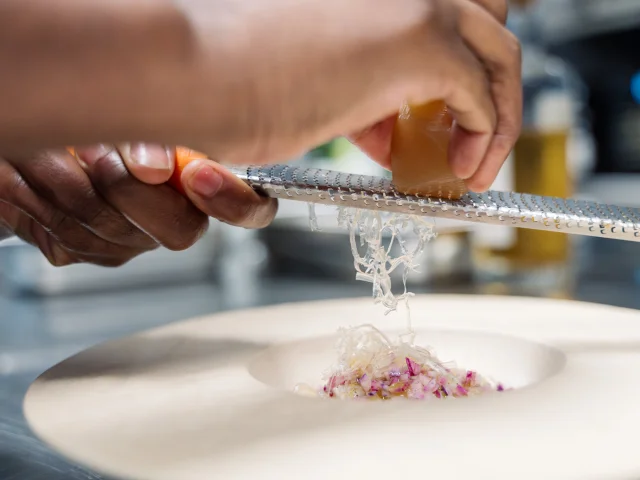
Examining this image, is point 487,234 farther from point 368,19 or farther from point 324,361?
point 368,19

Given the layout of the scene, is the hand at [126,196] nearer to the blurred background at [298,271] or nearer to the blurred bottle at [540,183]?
the blurred background at [298,271]

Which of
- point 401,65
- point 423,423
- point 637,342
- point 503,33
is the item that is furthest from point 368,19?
point 637,342

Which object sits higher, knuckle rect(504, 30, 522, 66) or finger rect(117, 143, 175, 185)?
knuckle rect(504, 30, 522, 66)

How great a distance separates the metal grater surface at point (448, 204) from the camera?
70 cm

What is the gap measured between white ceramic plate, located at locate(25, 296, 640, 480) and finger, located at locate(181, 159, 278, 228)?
0.48ft

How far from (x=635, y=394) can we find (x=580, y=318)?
31 centimetres

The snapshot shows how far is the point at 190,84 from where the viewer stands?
0.40 m

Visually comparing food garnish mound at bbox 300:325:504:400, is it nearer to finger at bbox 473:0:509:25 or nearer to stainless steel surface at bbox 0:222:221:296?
finger at bbox 473:0:509:25

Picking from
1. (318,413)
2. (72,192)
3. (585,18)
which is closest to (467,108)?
(318,413)

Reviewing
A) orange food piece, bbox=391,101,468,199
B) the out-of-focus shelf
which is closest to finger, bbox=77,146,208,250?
orange food piece, bbox=391,101,468,199

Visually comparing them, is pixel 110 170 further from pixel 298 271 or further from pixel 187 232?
pixel 298 271

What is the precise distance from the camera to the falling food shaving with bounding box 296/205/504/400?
72 centimetres

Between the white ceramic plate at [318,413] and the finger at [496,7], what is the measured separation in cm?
32

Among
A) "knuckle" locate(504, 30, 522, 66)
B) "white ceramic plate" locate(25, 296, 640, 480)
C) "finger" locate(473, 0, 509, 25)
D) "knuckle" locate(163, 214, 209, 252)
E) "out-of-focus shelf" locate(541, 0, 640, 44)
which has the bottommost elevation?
"white ceramic plate" locate(25, 296, 640, 480)
